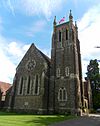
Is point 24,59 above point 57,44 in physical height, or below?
below

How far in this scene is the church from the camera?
34.0 meters

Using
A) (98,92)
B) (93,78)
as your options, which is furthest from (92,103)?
(93,78)

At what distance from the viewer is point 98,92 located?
53.4 meters

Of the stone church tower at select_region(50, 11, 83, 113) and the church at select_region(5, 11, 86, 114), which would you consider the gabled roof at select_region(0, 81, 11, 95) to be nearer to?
the church at select_region(5, 11, 86, 114)

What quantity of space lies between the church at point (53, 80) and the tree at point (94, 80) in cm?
1589

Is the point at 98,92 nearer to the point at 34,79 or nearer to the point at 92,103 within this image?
the point at 92,103

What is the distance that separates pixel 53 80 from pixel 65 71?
3436 millimetres

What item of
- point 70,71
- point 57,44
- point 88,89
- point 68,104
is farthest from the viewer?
point 88,89

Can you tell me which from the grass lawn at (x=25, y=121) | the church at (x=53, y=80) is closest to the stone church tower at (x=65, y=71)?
the church at (x=53, y=80)

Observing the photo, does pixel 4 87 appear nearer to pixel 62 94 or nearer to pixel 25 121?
pixel 62 94

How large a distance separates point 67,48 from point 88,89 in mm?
17489

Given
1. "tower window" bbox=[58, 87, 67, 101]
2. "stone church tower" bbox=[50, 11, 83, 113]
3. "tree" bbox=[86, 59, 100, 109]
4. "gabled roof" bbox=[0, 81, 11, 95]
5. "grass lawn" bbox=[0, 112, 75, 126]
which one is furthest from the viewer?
"tree" bbox=[86, 59, 100, 109]

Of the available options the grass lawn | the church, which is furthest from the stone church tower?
the grass lawn

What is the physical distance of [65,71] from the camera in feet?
120
